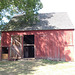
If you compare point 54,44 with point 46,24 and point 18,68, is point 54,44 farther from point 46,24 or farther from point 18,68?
point 18,68

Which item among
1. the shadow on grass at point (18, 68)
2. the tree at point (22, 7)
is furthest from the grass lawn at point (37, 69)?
the tree at point (22, 7)

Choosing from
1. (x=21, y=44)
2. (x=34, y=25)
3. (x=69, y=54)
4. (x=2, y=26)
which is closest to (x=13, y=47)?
(x=21, y=44)

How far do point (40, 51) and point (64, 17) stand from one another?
576cm

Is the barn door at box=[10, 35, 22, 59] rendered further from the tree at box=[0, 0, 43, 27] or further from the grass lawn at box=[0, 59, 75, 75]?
the grass lawn at box=[0, 59, 75, 75]

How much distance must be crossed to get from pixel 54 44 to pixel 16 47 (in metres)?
4.28

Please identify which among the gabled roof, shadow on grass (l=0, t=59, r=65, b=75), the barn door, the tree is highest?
the tree

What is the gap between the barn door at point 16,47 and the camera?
1158cm

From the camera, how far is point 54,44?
11617 mm

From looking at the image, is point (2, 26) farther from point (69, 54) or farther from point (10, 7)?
point (69, 54)

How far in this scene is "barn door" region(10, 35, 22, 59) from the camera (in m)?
11.6

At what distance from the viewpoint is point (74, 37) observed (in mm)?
12172

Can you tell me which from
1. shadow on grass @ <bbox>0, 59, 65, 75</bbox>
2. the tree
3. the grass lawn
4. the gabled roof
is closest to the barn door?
the gabled roof

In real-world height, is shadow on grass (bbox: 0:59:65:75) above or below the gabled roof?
below

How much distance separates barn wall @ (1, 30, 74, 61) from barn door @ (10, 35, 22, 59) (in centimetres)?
131
